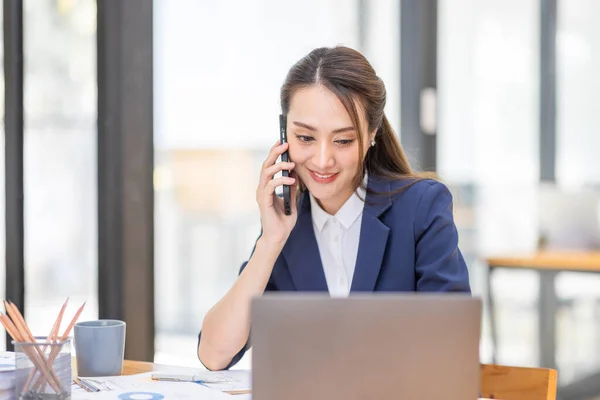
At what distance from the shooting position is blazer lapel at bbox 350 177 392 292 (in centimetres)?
170

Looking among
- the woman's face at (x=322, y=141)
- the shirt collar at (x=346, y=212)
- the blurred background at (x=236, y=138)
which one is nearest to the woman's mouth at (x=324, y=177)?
the woman's face at (x=322, y=141)

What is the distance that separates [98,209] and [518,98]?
8.98 ft

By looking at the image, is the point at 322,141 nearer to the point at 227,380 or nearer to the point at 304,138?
the point at 304,138

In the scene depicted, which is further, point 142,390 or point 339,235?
point 339,235

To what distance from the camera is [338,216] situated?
1.80 m

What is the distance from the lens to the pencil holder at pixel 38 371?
3.67 feet

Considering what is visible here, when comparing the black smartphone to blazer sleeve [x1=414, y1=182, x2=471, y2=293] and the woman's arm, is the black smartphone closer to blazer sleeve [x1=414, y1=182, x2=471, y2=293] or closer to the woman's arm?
the woman's arm

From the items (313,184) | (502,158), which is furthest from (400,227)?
(502,158)

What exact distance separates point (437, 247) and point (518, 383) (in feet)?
1.23

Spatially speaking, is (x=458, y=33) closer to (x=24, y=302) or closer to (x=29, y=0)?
(x=29, y=0)

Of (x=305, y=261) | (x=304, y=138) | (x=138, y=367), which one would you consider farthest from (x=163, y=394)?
(x=304, y=138)

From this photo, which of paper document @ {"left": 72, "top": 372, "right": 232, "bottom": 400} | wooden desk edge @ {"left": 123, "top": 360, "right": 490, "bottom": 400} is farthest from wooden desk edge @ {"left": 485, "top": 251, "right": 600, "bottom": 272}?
paper document @ {"left": 72, "top": 372, "right": 232, "bottom": 400}

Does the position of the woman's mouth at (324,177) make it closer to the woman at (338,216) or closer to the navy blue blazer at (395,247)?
the woman at (338,216)

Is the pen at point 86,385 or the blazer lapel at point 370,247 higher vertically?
the blazer lapel at point 370,247
